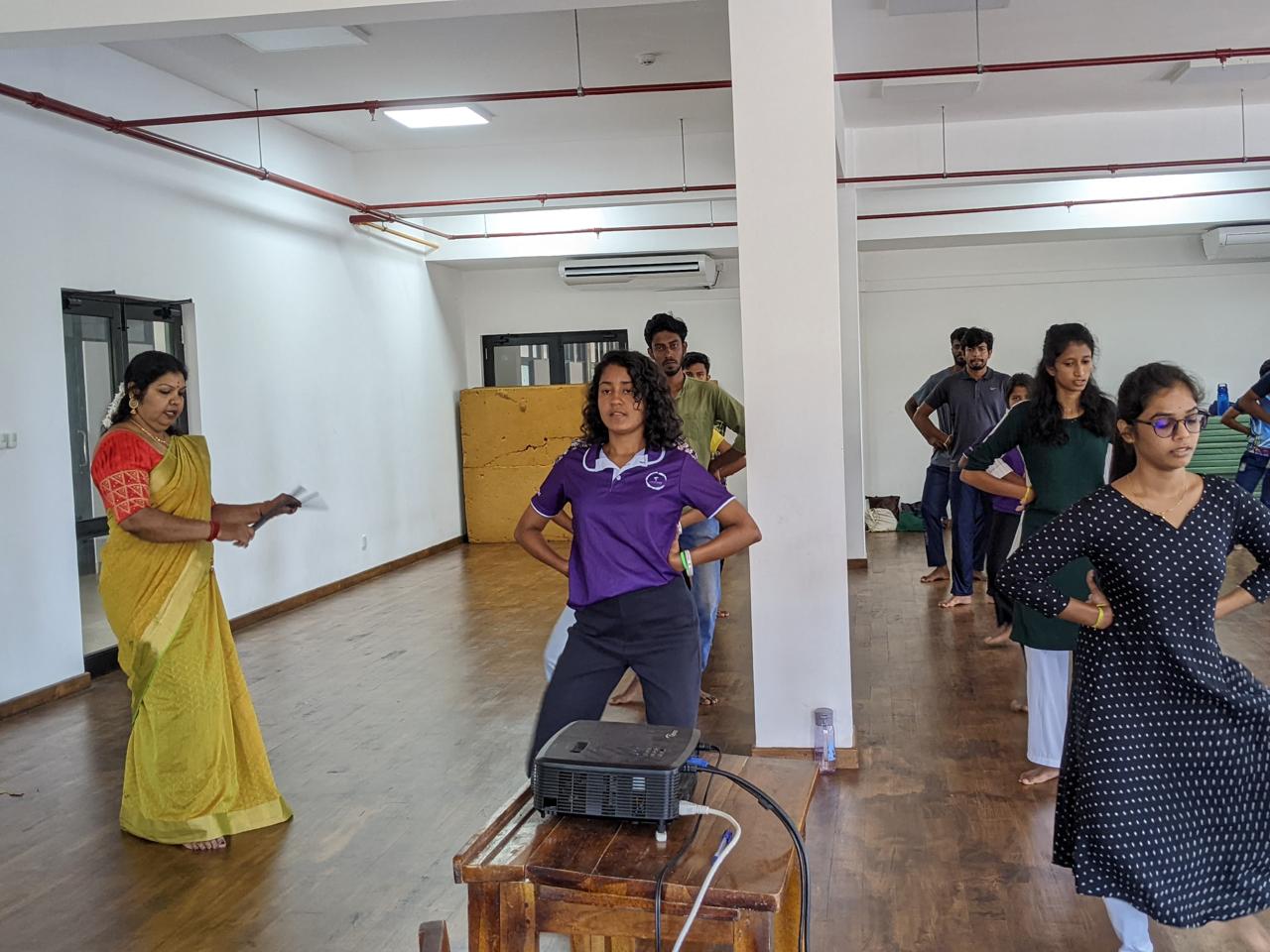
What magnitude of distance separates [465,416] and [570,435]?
1.15 m

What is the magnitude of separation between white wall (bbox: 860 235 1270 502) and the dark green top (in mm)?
8881

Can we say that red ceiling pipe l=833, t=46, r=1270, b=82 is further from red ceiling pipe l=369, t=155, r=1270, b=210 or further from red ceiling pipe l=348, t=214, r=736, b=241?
red ceiling pipe l=348, t=214, r=736, b=241

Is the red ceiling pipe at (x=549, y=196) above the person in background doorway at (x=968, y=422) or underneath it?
above

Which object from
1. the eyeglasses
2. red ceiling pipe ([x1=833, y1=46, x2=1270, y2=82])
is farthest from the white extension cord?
red ceiling pipe ([x1=833, y1=46, x2=1270, y2=82])

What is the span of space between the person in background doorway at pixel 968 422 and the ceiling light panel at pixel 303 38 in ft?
12.7

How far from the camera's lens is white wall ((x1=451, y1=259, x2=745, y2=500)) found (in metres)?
12.8

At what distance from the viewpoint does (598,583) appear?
2.91m

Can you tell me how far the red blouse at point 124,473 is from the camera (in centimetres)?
376

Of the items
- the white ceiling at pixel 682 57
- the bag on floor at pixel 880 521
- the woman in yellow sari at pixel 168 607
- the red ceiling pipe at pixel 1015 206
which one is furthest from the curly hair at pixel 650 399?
the bag on floor at pixel 880 521

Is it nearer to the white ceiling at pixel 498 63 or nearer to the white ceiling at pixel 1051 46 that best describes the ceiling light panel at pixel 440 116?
the white ceiling at pixel 498 63

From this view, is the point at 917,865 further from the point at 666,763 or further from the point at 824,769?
the point at 666,763

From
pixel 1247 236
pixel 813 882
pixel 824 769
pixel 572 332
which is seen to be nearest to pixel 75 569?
pixel 824 769

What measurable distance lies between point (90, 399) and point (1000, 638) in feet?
16.3

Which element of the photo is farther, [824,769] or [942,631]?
[942,631]
